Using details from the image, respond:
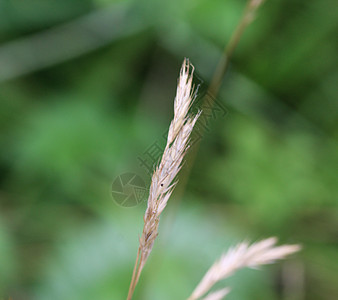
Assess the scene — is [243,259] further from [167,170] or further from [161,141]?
[161,141]

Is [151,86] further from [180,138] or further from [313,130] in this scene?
[180,138]

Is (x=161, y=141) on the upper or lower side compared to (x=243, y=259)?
upper

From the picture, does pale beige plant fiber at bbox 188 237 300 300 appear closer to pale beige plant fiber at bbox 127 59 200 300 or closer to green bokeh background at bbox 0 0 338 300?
pale beige plant fiber at bbox 127 59 200 300

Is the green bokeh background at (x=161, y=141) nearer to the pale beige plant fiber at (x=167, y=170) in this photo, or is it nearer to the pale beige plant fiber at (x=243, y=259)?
the pale beige plant fiber at (x=243, y=259)

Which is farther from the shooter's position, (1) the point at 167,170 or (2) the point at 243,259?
(2) the point at 243,259

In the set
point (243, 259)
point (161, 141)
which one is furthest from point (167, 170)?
point (161, 141)

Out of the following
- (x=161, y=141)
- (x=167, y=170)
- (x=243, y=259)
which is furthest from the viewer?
(x=161, y=141)

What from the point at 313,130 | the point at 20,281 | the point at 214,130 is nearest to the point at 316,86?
the point at 313,130

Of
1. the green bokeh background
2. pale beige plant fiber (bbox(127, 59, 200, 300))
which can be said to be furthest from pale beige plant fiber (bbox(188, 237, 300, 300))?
the green bokeh background

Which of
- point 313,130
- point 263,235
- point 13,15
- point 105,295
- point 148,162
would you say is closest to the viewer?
point 105,295
